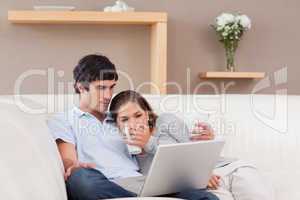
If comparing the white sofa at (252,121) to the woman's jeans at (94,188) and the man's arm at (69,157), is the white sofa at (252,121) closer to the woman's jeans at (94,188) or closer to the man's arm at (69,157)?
the man's arm at (69,157)

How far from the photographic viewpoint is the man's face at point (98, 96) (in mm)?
2020

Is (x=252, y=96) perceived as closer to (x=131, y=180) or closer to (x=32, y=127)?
(x=131, y=180)

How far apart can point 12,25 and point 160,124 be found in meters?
1.94

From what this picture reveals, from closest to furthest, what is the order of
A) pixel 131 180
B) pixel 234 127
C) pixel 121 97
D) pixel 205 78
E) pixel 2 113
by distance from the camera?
pixel 2 113 < pixel 131 180 < pixel 121 97 < pixel 234 127 < pixel 205 78

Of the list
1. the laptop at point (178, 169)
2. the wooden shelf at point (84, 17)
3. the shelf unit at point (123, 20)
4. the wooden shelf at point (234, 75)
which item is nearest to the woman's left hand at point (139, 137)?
the laptop at point (178, 169)

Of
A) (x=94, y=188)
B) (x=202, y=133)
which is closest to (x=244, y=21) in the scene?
(x=202, y=133)

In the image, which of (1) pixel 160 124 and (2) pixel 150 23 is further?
(2) pixel 150 23

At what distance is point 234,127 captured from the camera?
7.93 feet

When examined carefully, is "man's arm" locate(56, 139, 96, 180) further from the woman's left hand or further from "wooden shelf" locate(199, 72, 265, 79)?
"wooden shelf" locate(199, 72, 265, 79)

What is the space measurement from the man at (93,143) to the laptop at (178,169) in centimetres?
5

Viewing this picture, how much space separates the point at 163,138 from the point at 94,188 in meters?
0.43

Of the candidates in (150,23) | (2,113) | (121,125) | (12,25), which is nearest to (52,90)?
(12,25)

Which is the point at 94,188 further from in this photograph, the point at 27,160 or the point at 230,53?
the point at 230,53

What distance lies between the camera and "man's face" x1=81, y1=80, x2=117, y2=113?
202cm
